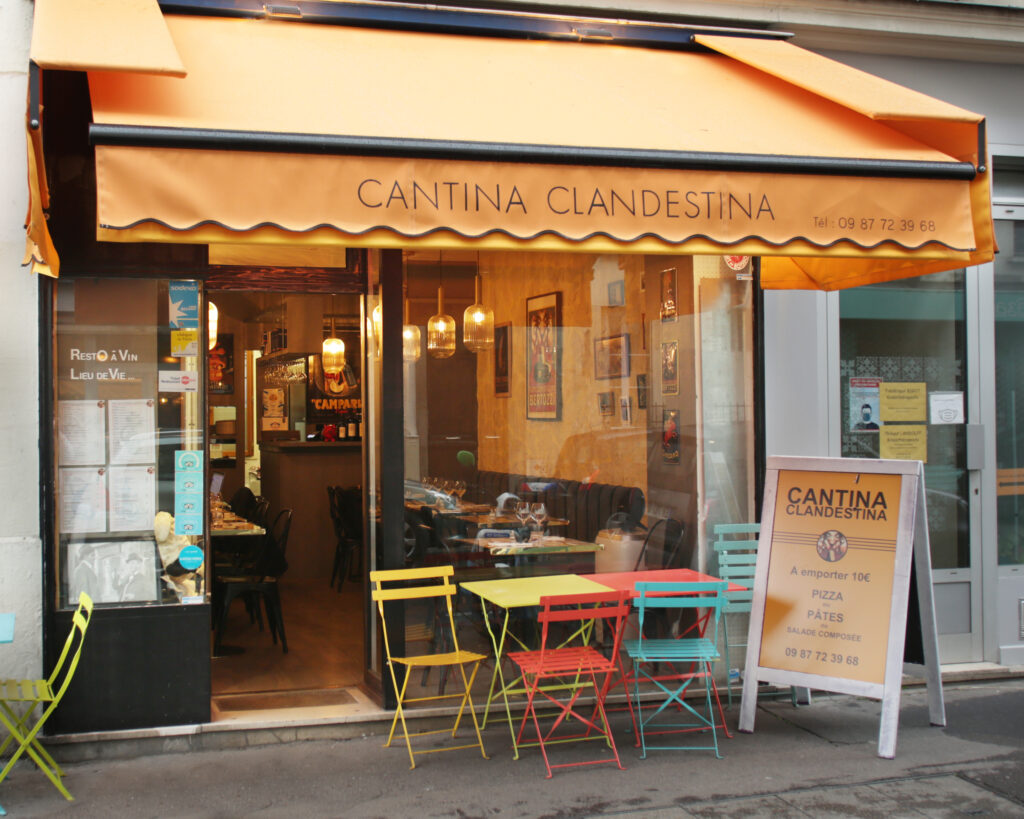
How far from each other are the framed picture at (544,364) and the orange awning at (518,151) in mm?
1921

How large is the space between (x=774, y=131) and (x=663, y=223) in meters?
0.94

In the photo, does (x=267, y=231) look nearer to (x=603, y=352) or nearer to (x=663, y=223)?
(x=663, y=223)

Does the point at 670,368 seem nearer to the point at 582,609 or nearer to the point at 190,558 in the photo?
the point at 582,609

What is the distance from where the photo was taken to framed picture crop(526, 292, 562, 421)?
6.98 meters

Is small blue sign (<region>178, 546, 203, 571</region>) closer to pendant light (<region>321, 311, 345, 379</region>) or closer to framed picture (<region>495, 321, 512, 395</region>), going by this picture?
framed picture (<region>495, 321, 512, 395</region>)

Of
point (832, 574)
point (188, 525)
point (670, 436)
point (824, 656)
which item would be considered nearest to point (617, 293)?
point (670, 436)

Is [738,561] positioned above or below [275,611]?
above

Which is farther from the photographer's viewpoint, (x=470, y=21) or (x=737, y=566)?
(x=737, y=566)

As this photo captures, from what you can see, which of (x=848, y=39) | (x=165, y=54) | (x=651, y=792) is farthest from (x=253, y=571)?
(x=848, y=39)

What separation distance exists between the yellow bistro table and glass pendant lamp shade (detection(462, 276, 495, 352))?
5.37ft

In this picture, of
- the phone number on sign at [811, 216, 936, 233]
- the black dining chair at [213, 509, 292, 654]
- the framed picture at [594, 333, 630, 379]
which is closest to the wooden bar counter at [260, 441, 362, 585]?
the black dining chair at [213, 509, 292, 654]

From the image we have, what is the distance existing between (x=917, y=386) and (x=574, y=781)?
3.69m

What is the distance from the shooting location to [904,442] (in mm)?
6660

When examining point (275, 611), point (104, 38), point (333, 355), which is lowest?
point (275, 611)
